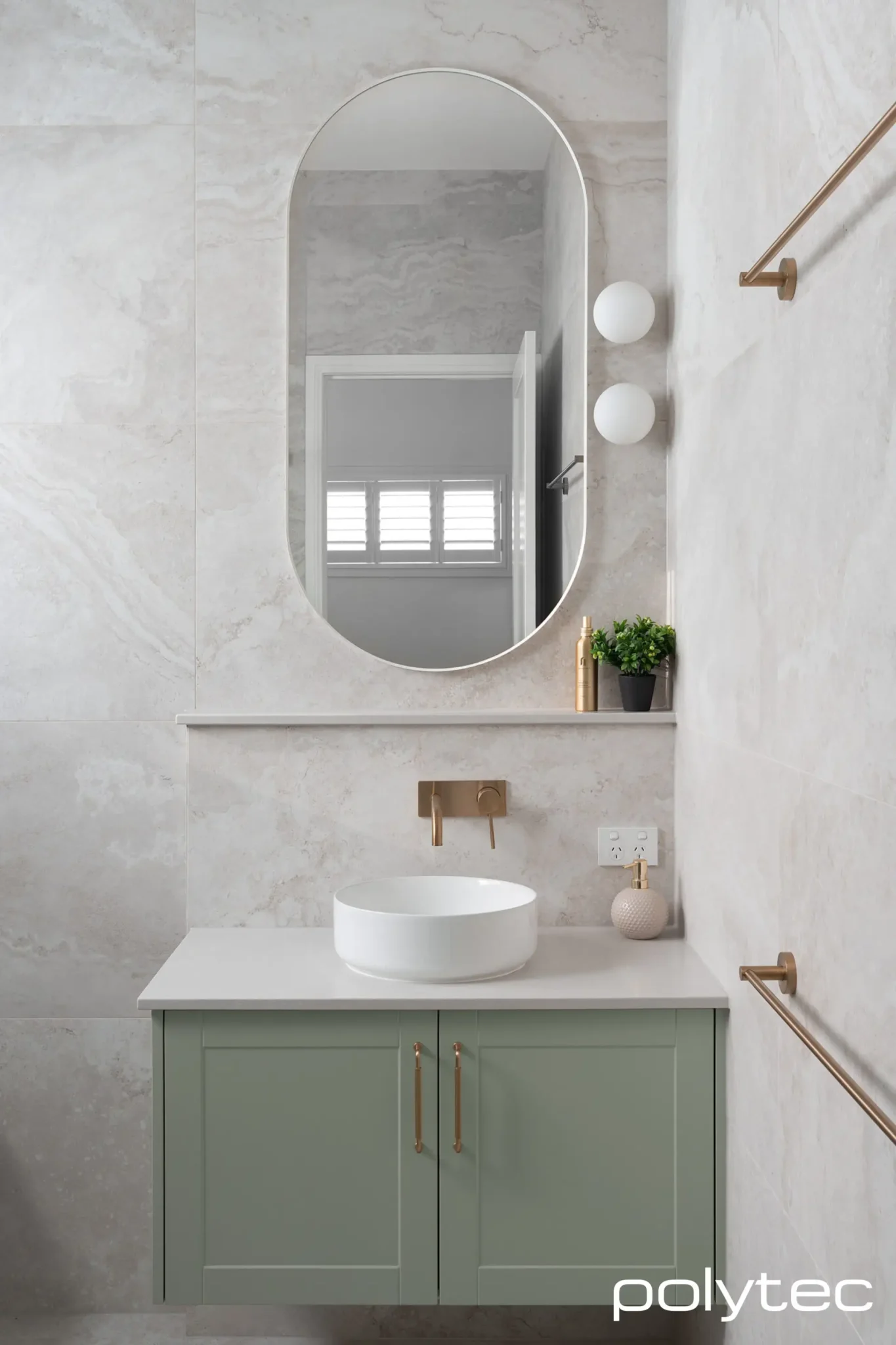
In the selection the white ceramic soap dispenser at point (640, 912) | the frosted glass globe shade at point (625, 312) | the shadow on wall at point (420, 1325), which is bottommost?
the shadow on wall at point (420, 1325)

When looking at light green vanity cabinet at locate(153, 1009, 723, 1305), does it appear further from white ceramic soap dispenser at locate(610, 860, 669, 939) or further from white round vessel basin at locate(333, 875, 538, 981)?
white ceramic soap dispenser at locate(610, 860, 669, 939)

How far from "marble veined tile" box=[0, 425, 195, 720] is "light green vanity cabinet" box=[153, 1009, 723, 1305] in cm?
75

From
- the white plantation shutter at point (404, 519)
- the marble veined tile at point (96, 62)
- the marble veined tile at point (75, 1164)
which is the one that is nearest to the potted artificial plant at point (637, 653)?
the white plantation shutter at point (404, 519)

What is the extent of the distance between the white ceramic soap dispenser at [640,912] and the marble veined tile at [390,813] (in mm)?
95

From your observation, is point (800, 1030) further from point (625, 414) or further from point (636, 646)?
point (625, 414)

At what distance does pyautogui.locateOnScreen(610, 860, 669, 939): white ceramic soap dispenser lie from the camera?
1.88 metres

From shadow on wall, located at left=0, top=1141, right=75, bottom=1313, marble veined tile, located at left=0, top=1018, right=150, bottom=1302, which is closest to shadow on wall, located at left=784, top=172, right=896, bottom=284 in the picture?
marble veined tile, located at left=0, top=1018, right=150, bottom=1302

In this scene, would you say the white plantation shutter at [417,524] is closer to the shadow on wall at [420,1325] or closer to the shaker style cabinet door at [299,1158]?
the shaker style cabinet door at [299,1158]

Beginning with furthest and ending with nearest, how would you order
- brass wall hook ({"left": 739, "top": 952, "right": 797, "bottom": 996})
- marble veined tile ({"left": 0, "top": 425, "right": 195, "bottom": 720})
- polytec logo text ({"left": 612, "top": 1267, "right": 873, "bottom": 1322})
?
marble veined tile ({"left": 0, "top": 425, "right": 195, "bottom": 720}) → brass wall hook ({"left": 739, "top": 952, "right": 797, "bottom": 996}) → polytec logo text ({"left": 612, "top": 1267, "right": 873, "bottom": 1322})

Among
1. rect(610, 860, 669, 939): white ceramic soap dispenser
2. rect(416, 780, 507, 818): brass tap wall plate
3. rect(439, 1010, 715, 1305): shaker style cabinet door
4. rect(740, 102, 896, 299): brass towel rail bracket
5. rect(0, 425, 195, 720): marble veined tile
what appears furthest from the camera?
rect(0, 425, 195, 720): marble veined tile

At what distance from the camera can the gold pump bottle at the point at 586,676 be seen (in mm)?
1991

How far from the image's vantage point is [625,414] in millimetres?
1949

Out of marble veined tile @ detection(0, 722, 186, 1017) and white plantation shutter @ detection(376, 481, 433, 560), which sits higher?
white plantation shutter @ detection(376, 481, 433, 560)

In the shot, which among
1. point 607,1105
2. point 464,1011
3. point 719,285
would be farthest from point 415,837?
point 719,285
